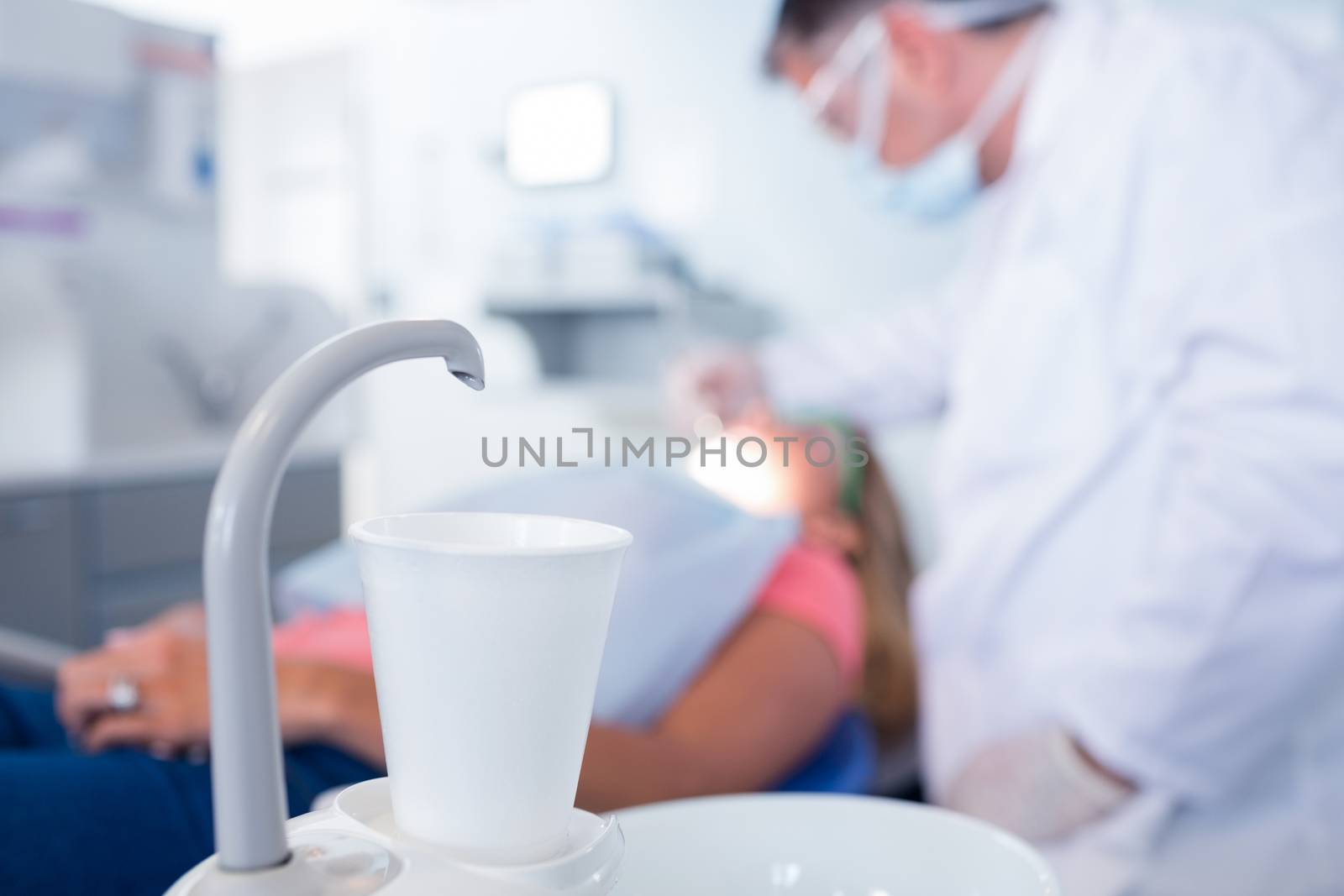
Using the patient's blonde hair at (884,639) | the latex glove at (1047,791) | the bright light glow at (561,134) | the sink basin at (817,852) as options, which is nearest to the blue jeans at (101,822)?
the sink basin at (817,852)

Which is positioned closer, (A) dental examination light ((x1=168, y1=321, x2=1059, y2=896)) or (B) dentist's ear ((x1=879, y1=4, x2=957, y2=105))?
(A) dental examination light ((x1=168, y1=321, x2=1059, y2=896))

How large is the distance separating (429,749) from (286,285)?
232 centimetres

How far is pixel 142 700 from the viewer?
834 millimetres

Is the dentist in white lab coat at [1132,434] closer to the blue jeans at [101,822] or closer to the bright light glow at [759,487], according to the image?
the bright light glow at [759,487]

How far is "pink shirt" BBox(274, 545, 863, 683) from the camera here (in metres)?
1.14

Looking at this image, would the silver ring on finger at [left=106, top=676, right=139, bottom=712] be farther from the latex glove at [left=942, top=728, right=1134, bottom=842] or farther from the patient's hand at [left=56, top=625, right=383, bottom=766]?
the latex glove at [left=942, top=728, right=1134, bottom=842]

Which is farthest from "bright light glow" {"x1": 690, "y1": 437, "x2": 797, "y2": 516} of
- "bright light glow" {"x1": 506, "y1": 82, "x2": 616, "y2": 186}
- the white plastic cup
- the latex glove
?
"bright light glow" {"x1": 506, "y1": 82, "x2": 616, "y2": 186}

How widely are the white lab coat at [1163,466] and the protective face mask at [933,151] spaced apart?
0.15 ft

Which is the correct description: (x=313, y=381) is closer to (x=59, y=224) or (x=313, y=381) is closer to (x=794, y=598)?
(x=794, y=598)

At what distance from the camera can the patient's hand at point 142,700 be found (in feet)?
2.66

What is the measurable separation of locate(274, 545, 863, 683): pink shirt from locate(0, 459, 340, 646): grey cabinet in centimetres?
64

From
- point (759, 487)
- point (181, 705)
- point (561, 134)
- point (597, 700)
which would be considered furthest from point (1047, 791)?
point (561, 134)

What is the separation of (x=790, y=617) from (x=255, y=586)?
1.02m

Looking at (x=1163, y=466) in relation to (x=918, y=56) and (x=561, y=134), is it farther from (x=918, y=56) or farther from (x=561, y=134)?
(x=561, y=134)
